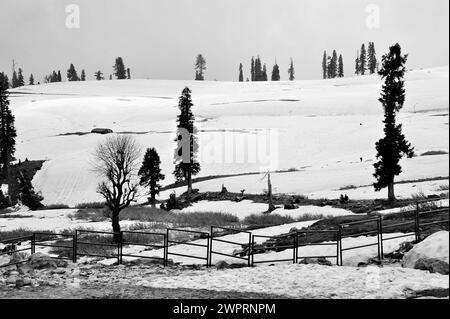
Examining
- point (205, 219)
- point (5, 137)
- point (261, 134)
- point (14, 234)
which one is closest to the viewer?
point (14, 234)

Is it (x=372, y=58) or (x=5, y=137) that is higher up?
(x=372, y=58)

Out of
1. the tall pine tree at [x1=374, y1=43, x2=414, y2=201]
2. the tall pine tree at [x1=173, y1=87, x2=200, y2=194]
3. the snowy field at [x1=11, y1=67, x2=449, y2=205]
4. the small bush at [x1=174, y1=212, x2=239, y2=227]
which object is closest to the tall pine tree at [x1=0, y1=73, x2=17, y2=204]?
the snowy field at [x1=11, y1=67, x2=449, y2=205]

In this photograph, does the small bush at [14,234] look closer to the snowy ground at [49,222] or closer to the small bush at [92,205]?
the snowy ground at [49,222]

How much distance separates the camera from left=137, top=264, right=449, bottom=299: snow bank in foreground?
13.0 m

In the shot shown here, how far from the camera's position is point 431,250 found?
48.8 ft

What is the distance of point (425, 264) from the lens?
14531 mm

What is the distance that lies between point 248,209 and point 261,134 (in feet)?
138

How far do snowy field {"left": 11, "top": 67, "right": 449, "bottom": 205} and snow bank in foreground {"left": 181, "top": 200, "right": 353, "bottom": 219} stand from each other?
6.92 metres

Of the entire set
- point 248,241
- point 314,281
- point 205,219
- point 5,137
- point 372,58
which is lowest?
point 205,219

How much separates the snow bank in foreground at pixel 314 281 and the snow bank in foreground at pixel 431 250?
2.07 ft

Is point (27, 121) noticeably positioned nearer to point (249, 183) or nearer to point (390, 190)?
point (249, 183)

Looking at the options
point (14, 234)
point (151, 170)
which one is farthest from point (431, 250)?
point (151, 170)

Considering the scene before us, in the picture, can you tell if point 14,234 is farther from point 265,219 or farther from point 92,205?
point 92,205

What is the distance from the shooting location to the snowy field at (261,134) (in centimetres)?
6256
